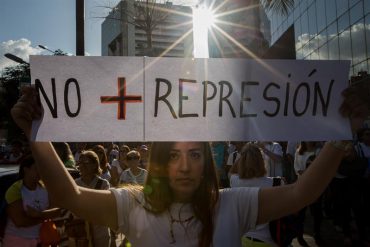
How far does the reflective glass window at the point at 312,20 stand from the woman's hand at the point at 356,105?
20.2 meters

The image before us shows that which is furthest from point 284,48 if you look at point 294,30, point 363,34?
point 363,34

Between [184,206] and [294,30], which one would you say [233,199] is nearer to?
[184,206]

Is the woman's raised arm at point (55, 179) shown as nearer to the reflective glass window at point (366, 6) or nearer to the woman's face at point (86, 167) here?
the woman's face at point (86, 167)

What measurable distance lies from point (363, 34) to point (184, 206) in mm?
15214

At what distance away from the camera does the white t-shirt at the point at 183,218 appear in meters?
1.93

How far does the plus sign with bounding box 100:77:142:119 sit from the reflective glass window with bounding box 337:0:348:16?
1672 centimetres

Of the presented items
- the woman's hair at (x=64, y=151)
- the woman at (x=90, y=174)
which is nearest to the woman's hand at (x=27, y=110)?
the woman at (x=90, y=174)

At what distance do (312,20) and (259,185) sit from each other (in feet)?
60.9

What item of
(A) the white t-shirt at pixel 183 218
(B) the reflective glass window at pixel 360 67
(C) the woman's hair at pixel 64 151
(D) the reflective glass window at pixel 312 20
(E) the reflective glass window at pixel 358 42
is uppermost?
(D) the reflective glass window at pixel 312 20

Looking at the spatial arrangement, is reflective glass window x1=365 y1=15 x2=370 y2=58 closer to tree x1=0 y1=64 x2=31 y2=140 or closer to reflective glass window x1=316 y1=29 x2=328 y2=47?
reflective glass window x1=316 y1=29 x2=328 y2=47

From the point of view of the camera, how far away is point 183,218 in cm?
198

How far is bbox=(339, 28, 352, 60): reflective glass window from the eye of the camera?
55.1 ft

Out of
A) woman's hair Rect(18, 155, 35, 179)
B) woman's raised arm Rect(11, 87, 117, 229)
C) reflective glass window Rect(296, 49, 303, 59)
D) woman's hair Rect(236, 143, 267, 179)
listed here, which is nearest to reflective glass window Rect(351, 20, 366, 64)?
reflective glass window Rect(296, 49, 303, 59)

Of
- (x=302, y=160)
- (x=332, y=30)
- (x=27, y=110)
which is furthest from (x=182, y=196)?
(x=332, y=30)
